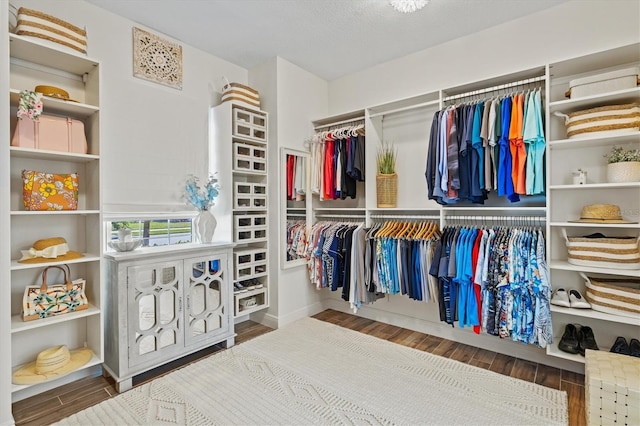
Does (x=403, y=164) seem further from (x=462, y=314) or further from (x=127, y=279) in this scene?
(x=127, y=279)

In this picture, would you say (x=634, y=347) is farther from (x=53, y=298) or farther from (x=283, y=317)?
(x=53, y=298)

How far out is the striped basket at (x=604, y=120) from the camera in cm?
208

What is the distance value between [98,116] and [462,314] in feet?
10.0

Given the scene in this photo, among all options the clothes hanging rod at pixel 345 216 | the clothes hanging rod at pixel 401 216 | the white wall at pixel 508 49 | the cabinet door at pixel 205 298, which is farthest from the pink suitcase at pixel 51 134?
the white wall at pixel 508 49

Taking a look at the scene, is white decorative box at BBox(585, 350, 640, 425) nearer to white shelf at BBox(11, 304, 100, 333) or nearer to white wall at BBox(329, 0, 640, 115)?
white wall at BBox(329, 0, 640, 115)

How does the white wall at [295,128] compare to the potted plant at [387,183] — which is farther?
the white wall at [295,128]

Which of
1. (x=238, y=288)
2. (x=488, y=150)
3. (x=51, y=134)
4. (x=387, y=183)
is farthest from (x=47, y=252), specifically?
(x=488, y=150)

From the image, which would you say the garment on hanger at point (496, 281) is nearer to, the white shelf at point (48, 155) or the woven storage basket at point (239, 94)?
the woven storage basket at point (239, 94)

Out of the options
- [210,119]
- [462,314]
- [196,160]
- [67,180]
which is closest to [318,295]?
[462,314]

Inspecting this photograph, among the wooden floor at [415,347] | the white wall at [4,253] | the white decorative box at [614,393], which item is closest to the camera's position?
the white decorative box at [614,393]

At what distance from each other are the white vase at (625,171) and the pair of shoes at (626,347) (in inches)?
42.1

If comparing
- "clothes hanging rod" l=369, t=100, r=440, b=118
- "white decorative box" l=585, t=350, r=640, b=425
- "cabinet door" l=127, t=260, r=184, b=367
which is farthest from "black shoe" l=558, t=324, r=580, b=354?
"cabinet door" l=127, t=260, r=184, b=367

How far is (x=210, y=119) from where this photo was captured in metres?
3.27

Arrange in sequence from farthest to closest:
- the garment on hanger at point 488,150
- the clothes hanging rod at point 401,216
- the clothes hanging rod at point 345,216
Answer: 1. the clothes hanging rod at point 345,216
2. the clothes hanging rod at point 401,216
3. the garment on hanger at point 488,150
